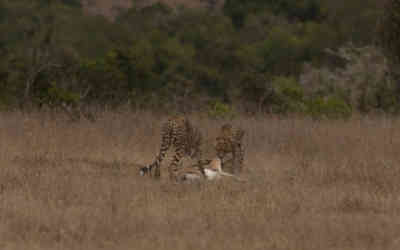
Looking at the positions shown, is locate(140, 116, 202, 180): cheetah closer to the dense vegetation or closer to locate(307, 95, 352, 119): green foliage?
the dense vegetation

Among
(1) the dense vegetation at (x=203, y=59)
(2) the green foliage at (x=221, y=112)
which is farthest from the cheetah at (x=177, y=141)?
(2) the green foliage at (x=221, y=112)

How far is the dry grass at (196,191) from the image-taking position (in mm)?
6281

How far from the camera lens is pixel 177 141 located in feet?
31.9

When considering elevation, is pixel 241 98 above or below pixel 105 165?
above

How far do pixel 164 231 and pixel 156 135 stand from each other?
18.1ft

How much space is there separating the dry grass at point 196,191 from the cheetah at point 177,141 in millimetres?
433

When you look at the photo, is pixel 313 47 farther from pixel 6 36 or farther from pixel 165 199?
pixel 165 199

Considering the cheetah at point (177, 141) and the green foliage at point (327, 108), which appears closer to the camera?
the cheetah at point (177, 141)

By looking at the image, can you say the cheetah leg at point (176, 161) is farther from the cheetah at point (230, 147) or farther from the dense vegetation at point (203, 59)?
the dense vegetation at point (203, 59)

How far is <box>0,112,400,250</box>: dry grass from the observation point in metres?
6.28

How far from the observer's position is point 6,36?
35.6 meters

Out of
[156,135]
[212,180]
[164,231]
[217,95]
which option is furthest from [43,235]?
[217,95]

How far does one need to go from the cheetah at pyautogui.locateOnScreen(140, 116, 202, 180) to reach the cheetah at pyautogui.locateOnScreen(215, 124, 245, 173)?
0.93ft

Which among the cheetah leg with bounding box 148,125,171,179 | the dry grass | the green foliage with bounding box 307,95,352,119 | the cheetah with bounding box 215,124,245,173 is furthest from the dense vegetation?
the cheetah with bounding box 215,124,245,173
